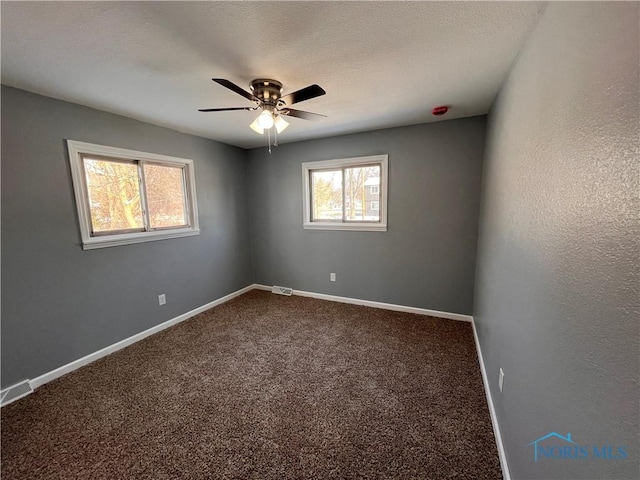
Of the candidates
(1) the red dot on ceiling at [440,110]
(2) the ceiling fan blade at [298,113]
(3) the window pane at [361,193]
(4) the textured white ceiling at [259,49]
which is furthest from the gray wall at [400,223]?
(2) the ceiling fan blade at [298,113]

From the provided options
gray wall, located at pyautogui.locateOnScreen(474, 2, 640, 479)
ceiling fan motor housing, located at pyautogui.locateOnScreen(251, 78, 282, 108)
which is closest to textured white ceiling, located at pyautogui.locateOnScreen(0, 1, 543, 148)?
ceiling fan motor housing, located at pyautogui.locateOnScreen(251, 78, 282, 108)

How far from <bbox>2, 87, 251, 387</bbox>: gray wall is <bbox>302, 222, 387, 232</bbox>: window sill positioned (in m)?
1.77

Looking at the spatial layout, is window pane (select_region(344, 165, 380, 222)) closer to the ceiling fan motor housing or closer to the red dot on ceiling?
the red dot on ceiling

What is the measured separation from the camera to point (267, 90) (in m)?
1.87

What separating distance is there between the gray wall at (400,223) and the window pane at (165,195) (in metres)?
1.20

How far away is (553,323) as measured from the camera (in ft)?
3.04

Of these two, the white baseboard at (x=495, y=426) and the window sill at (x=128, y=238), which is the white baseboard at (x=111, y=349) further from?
the white baseboard at (x=495, y=426)

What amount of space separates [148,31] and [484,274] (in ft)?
10.0

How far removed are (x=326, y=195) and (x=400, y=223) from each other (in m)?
1.19

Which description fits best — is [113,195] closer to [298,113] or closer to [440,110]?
[298,113]

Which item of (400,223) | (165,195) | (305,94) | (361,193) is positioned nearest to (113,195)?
(165,195)

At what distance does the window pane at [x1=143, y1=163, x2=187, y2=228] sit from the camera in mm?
2988

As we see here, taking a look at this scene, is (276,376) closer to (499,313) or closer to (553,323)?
(499,313)

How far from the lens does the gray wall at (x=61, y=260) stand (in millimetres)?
1977
